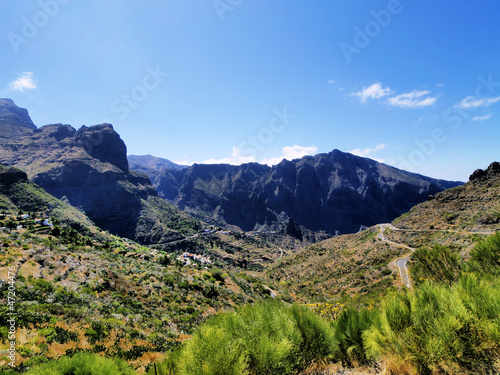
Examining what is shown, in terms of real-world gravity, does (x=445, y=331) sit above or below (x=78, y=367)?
above

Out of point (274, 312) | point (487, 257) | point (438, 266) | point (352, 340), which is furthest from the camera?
point (438, 266)

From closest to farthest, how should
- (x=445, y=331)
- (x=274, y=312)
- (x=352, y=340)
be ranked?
(x=445, y=331), (x=274, y=312), (x=352, y=340)

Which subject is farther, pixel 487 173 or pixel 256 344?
pixel 487 173

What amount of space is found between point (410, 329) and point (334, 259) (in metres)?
66.0

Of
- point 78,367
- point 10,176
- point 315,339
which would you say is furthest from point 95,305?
point 10,176

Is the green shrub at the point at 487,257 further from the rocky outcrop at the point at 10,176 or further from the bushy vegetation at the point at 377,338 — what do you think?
the rocky outcrop at the point at 10,176

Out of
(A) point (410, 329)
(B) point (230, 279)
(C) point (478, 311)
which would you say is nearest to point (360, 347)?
(A) point (410, 329)

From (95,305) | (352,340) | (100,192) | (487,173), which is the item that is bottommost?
(95,305)

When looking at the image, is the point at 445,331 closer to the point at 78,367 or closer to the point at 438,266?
the point at 78,367

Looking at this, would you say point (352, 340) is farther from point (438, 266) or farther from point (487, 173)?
point (487, 173)

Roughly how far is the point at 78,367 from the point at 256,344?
14.5 ft

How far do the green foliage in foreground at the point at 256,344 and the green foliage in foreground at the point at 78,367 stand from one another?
1796 millimetres

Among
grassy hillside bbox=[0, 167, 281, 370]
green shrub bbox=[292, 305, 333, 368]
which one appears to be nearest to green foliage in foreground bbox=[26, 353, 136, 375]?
green shrub bbox=[292, 305, 333, 368]

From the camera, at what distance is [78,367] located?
5129 mm
